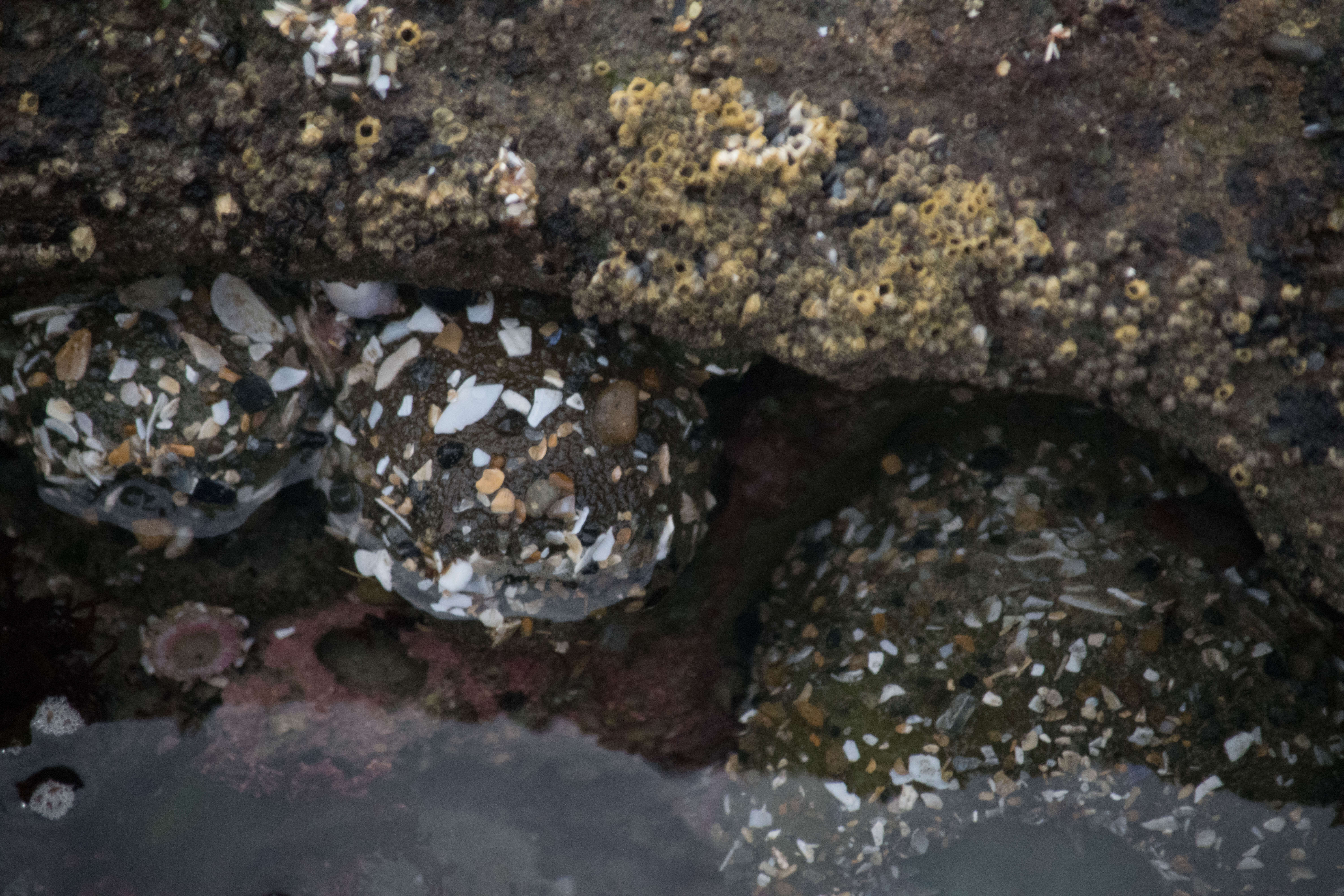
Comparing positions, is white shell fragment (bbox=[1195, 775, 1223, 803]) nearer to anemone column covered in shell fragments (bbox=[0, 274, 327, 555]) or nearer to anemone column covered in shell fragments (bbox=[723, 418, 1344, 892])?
anemone column covered in shell fragments (bbox=[723, 418, 1344, 892])

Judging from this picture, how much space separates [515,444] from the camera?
2.25 metres

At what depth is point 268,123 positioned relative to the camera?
1.89 m

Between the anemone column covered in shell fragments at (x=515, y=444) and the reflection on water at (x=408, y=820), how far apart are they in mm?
721

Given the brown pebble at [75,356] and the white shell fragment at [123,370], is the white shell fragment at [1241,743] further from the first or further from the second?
the brown pebble at [75,356]

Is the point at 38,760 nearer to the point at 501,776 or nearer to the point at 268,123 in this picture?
the point at 501,776

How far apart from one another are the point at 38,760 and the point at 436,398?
1.81 m

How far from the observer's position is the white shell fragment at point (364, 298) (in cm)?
222

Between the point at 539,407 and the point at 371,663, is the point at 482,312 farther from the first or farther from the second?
the point at 371,663

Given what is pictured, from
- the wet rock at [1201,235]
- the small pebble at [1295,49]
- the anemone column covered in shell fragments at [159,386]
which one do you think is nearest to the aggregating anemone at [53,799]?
the anemone column covered in shell fragments at [159,386]

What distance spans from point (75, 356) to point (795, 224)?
1.83 m

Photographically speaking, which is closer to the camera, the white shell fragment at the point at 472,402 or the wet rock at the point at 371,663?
the white shell fragment at the point at 472,402

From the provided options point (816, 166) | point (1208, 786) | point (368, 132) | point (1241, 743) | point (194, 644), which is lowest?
point (194, 644)

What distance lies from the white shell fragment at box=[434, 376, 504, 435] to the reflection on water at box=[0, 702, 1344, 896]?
3.69 feet

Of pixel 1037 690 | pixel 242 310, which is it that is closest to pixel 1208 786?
pixel 1037 690
